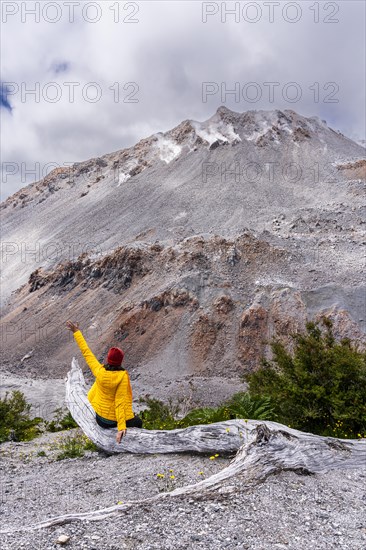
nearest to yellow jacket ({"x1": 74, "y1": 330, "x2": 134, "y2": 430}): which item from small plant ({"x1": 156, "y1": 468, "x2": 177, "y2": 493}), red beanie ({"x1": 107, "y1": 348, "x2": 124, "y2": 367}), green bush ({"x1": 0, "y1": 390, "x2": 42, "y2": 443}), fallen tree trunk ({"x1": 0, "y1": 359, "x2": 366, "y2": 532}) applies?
red beanie ({"x1": 107, "y1": 348, "x2": 124, "y2": 367})

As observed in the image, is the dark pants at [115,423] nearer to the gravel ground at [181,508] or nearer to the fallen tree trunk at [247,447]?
the fallen tree trunk at [247,447]

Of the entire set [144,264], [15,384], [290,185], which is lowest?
[15,384]

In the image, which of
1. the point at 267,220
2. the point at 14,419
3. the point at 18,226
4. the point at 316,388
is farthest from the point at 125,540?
the point at 18,226

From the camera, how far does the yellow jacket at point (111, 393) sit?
6762 mm

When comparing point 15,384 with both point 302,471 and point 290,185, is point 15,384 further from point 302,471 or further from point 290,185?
point 290,185

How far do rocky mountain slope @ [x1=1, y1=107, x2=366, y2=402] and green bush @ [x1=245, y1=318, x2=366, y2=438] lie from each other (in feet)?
54.9

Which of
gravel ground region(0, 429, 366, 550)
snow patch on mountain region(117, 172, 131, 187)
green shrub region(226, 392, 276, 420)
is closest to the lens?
gravel ground region(0, 429, 366, 550)

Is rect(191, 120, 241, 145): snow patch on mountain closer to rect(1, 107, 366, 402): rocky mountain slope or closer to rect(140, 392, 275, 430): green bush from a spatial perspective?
rect(1, 107, 366, 402): rocky mountain slope

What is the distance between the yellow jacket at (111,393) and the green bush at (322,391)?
11.9 feet

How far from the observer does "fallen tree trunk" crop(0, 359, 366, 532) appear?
560 centimetres

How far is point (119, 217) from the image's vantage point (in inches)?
2149

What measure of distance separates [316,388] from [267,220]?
1412 inches

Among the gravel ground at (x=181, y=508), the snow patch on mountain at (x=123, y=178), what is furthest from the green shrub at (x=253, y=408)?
the snow patch on mountain at (x=123, y=178)

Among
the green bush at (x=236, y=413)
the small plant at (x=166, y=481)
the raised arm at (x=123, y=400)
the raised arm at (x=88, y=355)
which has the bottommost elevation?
the green bush at (x=236, y=413)
